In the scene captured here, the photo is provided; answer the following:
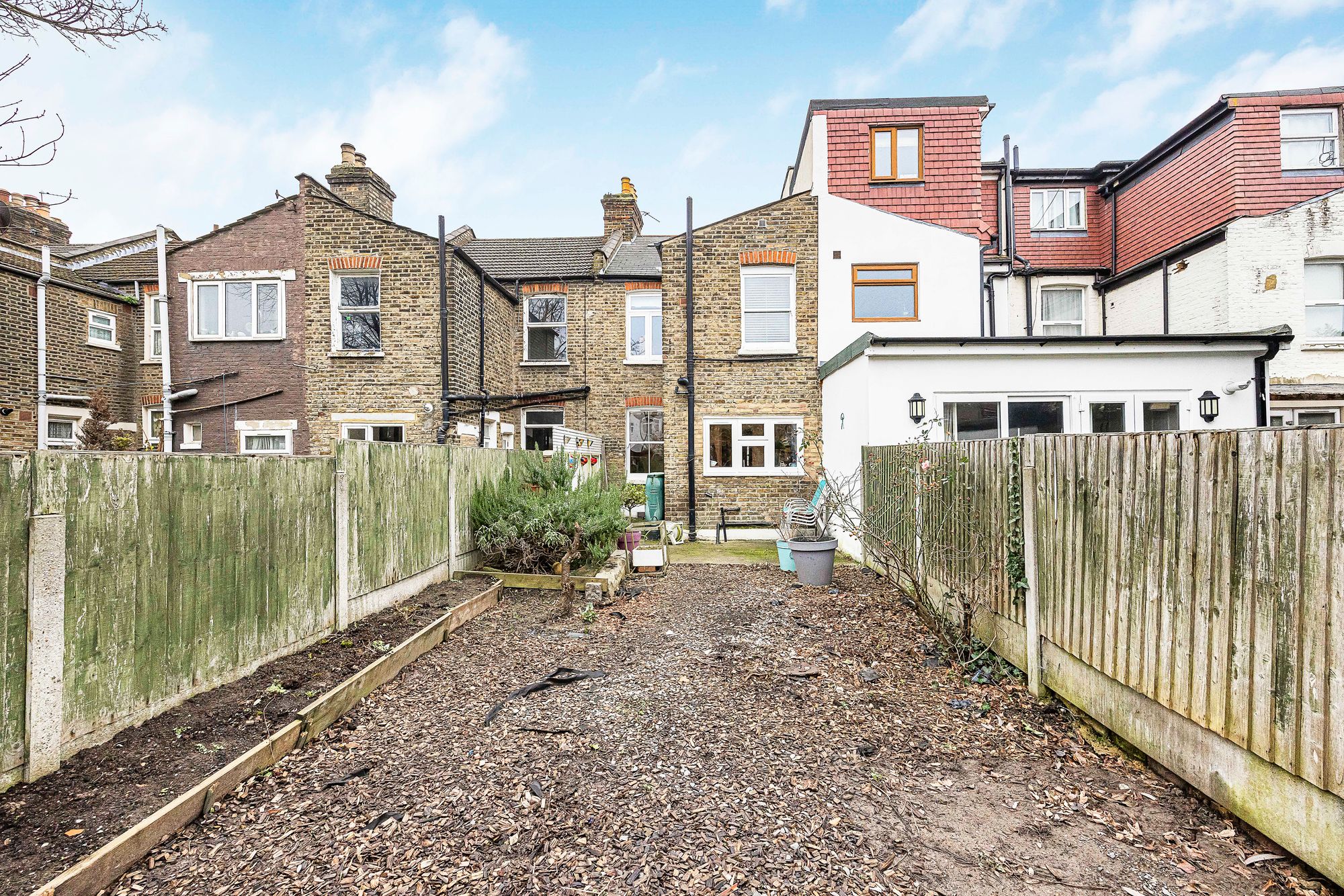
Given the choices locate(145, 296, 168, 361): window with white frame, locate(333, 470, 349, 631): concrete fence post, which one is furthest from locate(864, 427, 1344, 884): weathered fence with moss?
locate(145, 296, 168, 361): window with white frame

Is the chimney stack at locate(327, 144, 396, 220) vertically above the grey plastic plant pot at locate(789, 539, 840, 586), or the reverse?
the chimney stack at locate(327, 144, 396, 220)

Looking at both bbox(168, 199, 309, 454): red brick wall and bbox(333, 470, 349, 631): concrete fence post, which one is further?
bbox(168, 199, 309, 454): red brick wall

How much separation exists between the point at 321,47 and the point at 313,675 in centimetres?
1013

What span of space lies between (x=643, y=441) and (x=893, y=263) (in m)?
7.22

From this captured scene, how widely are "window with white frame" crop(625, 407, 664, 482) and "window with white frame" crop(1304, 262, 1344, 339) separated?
47.4ft

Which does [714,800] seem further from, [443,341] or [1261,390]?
[443,341]

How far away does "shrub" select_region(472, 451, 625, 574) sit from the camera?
Result: 827cm

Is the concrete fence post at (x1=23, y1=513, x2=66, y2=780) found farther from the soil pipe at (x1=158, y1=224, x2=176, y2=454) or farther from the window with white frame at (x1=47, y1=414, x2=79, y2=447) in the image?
the window with white frame at (x1=47, y1=414, x2=79, y2=447)

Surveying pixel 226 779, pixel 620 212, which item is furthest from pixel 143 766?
pixel 620 212

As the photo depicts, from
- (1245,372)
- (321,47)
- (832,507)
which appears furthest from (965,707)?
(321,47)

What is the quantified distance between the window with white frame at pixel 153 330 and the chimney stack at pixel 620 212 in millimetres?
11466

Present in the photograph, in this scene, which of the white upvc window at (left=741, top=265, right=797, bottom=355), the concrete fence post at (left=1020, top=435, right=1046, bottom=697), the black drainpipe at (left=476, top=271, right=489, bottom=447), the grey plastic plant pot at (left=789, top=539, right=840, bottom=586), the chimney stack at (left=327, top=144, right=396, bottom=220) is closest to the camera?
the concrete fence post at (left=1020, top=435, right=1046, bottom=697)

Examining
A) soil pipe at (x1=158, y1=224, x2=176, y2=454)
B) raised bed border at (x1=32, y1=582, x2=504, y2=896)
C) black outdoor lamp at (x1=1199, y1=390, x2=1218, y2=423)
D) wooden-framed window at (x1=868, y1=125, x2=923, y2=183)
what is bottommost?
raised bed border at (x1=32, y1=582, x2=504, y2=896)

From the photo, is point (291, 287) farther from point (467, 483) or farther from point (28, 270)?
point (467, 483)
